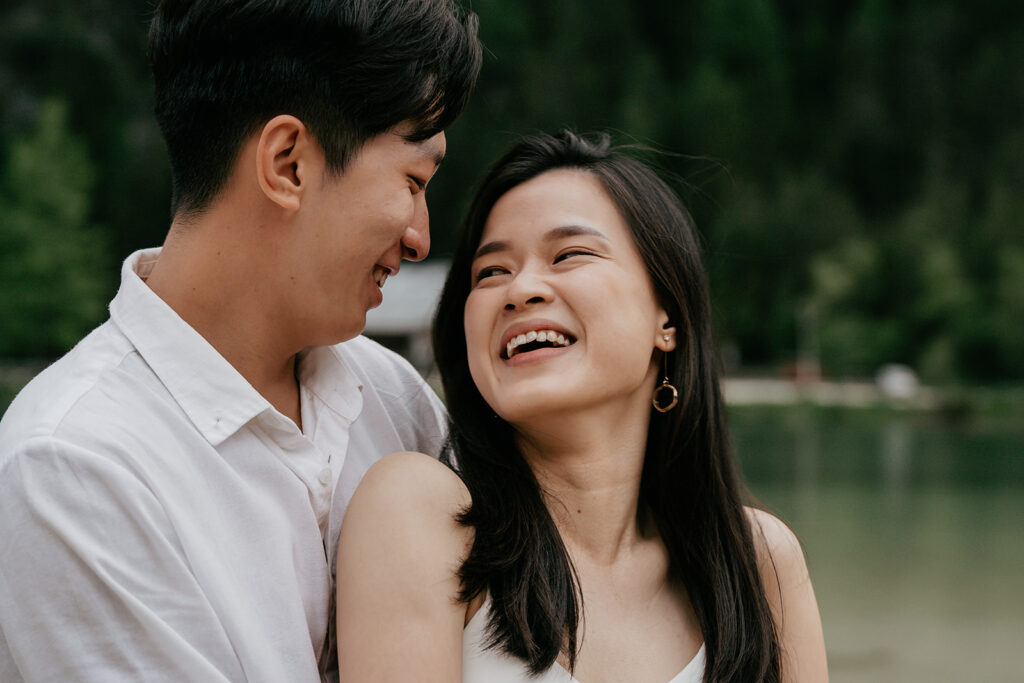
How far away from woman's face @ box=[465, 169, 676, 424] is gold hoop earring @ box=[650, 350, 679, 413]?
Answer: 0.07 metres

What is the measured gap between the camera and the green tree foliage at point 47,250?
88.3 ft

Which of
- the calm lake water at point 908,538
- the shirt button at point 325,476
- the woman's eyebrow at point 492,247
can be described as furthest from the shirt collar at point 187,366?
the calm lake water at point 908,538

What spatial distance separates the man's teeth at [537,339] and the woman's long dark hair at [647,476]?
0.69 ft

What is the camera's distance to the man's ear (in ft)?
6.28

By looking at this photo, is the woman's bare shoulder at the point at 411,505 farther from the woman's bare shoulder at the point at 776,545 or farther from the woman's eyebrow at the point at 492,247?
the woman's bare shoulder at the point at 776,545

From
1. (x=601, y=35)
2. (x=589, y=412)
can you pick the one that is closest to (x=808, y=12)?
(x=601, y=35)

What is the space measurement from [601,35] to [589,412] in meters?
41.1

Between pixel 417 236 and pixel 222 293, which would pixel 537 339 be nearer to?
pixel 417 236

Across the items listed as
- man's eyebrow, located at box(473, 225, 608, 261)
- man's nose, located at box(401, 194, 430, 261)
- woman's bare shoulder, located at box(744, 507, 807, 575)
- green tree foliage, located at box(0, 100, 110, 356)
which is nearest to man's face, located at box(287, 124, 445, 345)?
man's nose, located at box(401, 194, 430, 261)

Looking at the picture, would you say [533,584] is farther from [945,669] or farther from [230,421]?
[945,669]

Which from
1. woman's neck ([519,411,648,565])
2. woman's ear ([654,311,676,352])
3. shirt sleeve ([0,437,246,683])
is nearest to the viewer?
shirt sleeve ([0,437,246,683])

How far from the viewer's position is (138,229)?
104 feet

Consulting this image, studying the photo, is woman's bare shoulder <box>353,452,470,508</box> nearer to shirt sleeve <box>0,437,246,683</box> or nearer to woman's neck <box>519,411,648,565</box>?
woman's neck <box>519,411,648,565</box>

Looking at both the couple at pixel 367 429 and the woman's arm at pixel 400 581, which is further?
the woman's arm at pixel 400 581
